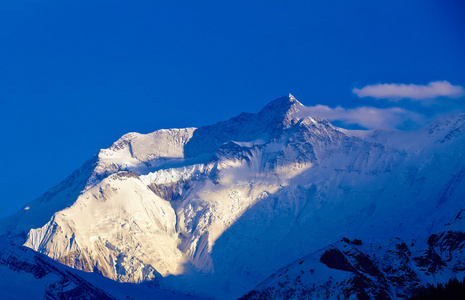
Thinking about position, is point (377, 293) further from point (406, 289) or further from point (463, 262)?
point (463, 262)

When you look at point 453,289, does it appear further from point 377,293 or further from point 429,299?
point 377,293

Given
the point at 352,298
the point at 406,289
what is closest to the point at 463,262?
the point at 406,289

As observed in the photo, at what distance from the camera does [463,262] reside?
19925 cm

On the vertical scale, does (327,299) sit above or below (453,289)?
above

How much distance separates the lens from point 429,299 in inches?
6727

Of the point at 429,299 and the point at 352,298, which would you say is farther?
the point at 352,298

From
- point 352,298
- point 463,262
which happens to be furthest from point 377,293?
point 463,262

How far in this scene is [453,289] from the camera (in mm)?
166750

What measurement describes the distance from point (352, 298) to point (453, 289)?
112ft

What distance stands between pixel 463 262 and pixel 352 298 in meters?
30.5

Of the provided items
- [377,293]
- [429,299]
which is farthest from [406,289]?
[429,299]

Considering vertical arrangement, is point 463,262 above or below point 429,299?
above

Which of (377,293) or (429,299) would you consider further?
(377,293)

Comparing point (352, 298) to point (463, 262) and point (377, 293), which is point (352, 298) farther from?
point (463, 262)
